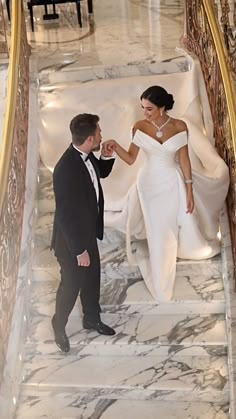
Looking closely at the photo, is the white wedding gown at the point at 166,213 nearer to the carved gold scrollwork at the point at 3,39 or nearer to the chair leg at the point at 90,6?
the carved gold scrollwork at the point at 3,39

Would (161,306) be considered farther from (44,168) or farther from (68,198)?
(44,168)

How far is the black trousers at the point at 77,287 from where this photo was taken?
6.06 m

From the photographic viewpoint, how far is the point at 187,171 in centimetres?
645

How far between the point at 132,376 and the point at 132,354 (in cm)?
21

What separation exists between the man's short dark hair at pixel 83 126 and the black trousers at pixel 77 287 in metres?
0.85

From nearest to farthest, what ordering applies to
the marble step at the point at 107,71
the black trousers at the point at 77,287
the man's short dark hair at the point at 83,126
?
1. the man's short dark hair at the point at 83,126
2. the black trousers at the point at 77,287
3. the marble step at the point at 107,71

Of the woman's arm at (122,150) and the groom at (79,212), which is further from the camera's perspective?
the woman's arm at (122,150)

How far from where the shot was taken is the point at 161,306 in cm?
658

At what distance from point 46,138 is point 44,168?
1.28ft

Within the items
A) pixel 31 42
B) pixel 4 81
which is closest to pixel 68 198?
pixel 4 81

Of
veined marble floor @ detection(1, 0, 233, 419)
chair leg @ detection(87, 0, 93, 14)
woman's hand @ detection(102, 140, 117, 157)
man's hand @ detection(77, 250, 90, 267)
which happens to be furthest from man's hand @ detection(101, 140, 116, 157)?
chair leg @ detection(87, 0, 93, 14)

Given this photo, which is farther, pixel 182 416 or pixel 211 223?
pixel 211 223

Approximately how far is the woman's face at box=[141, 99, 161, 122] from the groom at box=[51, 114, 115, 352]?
1.50 ft

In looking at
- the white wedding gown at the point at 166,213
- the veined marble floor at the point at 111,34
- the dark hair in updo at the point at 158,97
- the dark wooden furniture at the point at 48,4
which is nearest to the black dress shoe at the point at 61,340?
the white wedding gown at the point at 166,213
